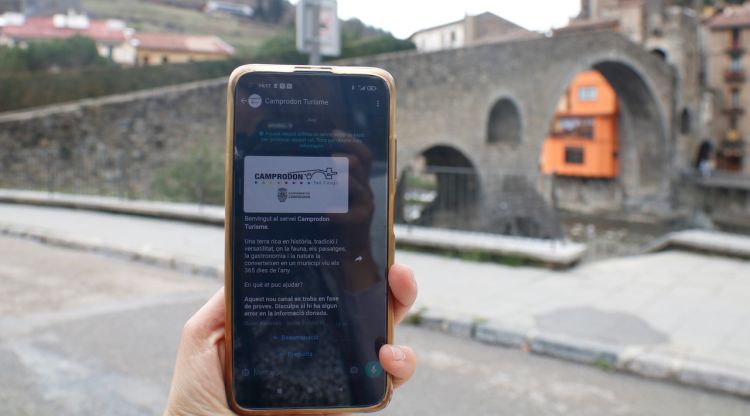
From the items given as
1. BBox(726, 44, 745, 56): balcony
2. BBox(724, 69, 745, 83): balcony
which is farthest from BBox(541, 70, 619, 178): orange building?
BBox(724, 69, 745, 83): balcony

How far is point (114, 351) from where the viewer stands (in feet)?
14.3

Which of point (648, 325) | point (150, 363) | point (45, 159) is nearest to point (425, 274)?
point (648, 325)

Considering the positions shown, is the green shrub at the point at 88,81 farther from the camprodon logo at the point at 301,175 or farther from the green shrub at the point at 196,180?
the camprodon logo at the point at 301,175

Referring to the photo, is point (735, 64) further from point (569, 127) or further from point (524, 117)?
point (524, 117)

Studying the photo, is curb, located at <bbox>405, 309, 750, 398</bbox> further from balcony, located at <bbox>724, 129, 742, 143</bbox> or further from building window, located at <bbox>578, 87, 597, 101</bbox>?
balcony, located at <bbox>724, 129, 742, 143</bbox>

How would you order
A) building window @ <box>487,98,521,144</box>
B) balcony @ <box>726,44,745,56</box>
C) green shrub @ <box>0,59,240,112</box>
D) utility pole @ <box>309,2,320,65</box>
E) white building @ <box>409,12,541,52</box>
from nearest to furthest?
white building @ <box>409,12,541,52</box>
utility pole @ <box>309,2,320,65</box>
green shrub @ <box>0,59,240,112</box>
building window @ <box>487,98,521,144</box>
balcony @ <box>726,44,745,56</box>

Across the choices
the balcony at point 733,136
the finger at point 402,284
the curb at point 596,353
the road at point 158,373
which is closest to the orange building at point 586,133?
the balcony at point 733,136

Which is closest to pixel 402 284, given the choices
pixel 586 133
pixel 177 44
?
pixel 586 133

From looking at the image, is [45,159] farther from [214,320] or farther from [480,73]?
[214,320]

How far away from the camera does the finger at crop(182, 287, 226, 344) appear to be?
3.84 ft

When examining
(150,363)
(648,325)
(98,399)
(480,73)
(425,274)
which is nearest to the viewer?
(98,399)

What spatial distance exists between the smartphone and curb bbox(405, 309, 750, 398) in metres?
3.34

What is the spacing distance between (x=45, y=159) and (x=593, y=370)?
13.3 m

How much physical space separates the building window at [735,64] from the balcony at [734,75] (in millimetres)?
71
